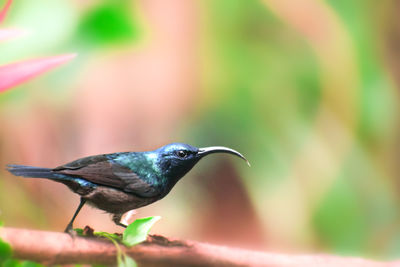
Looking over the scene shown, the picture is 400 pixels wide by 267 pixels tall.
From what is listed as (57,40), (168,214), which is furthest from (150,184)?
(168,214)

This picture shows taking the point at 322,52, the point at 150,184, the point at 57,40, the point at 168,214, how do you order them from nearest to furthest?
the point at 150,184, the point at 57,40, the point at 168,214, the point at 322,52

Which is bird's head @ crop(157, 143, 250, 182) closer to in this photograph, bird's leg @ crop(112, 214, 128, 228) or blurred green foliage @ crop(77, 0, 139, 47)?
bird's leg @ crop(112, 214, 128, 228)

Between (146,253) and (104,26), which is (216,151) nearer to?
(146,253)

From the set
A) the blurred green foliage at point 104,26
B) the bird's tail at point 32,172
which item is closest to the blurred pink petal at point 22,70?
the bird's tail at point 32,172

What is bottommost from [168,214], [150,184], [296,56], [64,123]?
[150,184]

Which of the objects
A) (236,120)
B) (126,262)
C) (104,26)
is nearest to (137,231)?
(126,262)

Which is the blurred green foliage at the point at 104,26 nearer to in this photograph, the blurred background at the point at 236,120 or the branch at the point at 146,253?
the blurred background at the point at 236,120

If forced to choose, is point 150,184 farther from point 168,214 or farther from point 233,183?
point 233,183
